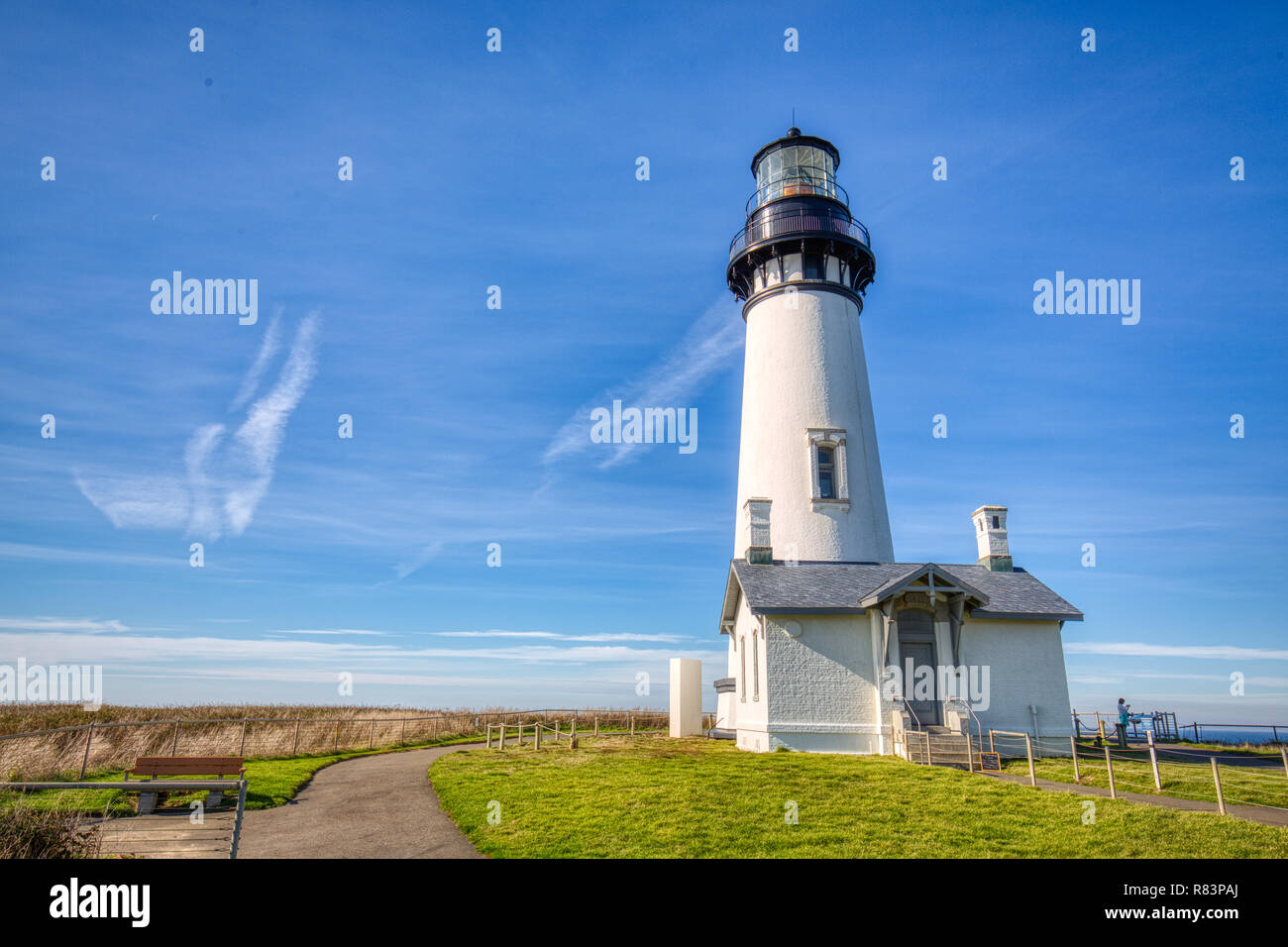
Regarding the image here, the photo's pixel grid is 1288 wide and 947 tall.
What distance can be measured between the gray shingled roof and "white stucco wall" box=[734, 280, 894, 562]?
4.06 ft

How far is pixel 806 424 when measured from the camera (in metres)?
26.0

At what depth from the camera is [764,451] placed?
26.6m

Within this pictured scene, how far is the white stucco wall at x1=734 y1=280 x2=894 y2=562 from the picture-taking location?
25.3 metres

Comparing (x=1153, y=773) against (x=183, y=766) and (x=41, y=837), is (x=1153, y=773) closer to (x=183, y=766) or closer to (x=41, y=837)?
(x=41, y=837)

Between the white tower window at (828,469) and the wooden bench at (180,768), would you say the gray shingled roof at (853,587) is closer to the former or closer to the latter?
A: the white tower window at (828,469)

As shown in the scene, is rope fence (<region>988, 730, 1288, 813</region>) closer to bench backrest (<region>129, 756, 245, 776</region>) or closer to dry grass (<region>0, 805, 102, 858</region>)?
dry grass (<region>0, 805, 102, 858</region>)

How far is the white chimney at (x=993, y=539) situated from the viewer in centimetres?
2488

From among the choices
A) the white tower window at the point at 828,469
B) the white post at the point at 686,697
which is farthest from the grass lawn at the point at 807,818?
the white post at the point at 686,697

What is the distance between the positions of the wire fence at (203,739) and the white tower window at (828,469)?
11572 millimetres
